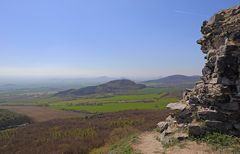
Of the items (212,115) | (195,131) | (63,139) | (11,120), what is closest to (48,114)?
(11,120)

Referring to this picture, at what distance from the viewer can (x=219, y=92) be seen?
19906 mm

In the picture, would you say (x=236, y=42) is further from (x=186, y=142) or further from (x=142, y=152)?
(x=142, y=152)

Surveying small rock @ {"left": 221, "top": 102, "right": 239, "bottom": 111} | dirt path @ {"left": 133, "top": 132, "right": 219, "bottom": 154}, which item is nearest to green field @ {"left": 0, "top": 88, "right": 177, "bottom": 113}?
dirt path @ {"left": 133, "top": 132, "right": 219, "bottom": 154}

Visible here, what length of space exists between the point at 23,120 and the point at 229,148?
54.6 metres

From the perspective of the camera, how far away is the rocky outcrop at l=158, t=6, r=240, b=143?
19.4 meters

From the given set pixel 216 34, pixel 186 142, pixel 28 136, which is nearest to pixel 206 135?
pixel 186 142

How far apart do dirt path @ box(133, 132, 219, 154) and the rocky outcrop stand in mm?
1026

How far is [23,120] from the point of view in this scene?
65.1 metres

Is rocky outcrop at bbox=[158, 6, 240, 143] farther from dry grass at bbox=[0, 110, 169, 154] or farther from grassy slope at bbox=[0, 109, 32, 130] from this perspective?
grassy slope at bbox=[0, 109, 32, 130]

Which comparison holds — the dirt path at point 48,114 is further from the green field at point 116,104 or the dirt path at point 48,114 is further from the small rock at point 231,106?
the small rock at point 231,106

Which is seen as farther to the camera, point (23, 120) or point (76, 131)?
point (23, 120)

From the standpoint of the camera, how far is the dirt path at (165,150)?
57.6 feet

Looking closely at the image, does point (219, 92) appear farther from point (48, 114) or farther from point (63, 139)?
point (48, 114)

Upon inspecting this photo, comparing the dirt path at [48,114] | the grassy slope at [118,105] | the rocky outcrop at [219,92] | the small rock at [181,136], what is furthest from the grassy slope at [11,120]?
the small rock at [181,136]
